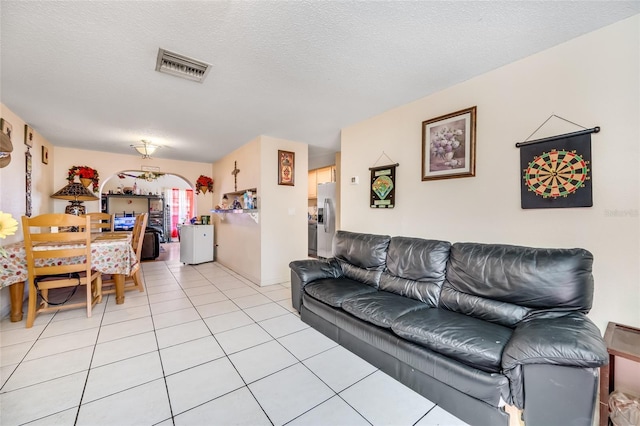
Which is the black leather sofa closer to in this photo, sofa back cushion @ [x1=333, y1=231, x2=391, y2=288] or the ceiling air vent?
sofa back cushion @ [x1=333, y1=231, x2=391, y2=288]

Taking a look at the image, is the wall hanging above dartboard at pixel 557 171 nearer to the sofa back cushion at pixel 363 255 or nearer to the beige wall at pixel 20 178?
the sofa back cushion at pixel 363 255

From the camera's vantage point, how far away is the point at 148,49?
6.17 ft

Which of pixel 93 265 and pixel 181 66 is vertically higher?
pixel 181 66

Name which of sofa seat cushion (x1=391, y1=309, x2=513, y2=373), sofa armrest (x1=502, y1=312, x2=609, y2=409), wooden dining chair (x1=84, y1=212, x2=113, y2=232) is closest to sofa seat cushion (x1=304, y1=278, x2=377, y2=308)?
sofa seat cushion (x1=391, y1=309, x2=513, y2=373)

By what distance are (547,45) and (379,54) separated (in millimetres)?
1210

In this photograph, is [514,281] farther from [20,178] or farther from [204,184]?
[204,184]

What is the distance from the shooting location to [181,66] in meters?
2.11

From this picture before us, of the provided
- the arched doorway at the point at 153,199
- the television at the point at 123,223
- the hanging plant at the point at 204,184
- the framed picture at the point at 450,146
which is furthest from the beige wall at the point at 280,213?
the television at the point at 123,223

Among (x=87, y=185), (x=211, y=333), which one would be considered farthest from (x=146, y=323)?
(x=87, y=185)

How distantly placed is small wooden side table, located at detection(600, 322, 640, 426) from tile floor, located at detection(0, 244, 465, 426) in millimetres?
729

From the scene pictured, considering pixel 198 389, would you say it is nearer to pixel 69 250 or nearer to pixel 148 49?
pixel 69 250

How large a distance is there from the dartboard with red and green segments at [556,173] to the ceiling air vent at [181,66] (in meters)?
2.72

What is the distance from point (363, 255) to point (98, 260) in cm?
301

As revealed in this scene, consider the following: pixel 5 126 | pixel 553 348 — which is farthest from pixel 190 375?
pixel 5 126
